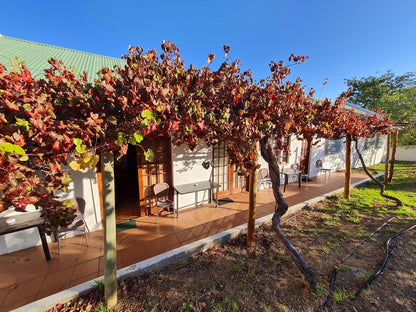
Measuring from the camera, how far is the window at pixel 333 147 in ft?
27.9

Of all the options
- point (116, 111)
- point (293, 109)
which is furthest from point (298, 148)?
point (116, 111)

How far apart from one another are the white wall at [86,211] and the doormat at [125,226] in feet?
1.32

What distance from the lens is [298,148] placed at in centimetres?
720

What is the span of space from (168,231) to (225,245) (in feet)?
4.41

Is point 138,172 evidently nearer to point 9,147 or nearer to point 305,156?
point 9,147

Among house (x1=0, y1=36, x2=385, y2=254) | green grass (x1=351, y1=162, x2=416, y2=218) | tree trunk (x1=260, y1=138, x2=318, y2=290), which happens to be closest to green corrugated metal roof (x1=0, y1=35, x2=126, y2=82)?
house (x1=0, y1=36, x2=385, y2=254)

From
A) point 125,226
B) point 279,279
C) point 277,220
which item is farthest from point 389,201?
point 125,226

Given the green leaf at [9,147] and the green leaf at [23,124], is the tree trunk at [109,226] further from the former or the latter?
the green leaf at [9,147]

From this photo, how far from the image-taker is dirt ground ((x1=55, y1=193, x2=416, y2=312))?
6.48 ft

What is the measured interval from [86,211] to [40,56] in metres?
4.30

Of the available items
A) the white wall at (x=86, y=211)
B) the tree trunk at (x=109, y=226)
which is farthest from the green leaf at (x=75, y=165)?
the white wall at (x=86, y=211)

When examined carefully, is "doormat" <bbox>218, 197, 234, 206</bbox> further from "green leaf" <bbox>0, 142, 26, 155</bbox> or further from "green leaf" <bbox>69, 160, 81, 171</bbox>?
"green leaf" <bbox>0, 142, 26, 155</bbox>

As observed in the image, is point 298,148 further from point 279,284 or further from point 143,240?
point 143,240

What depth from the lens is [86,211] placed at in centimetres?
353
